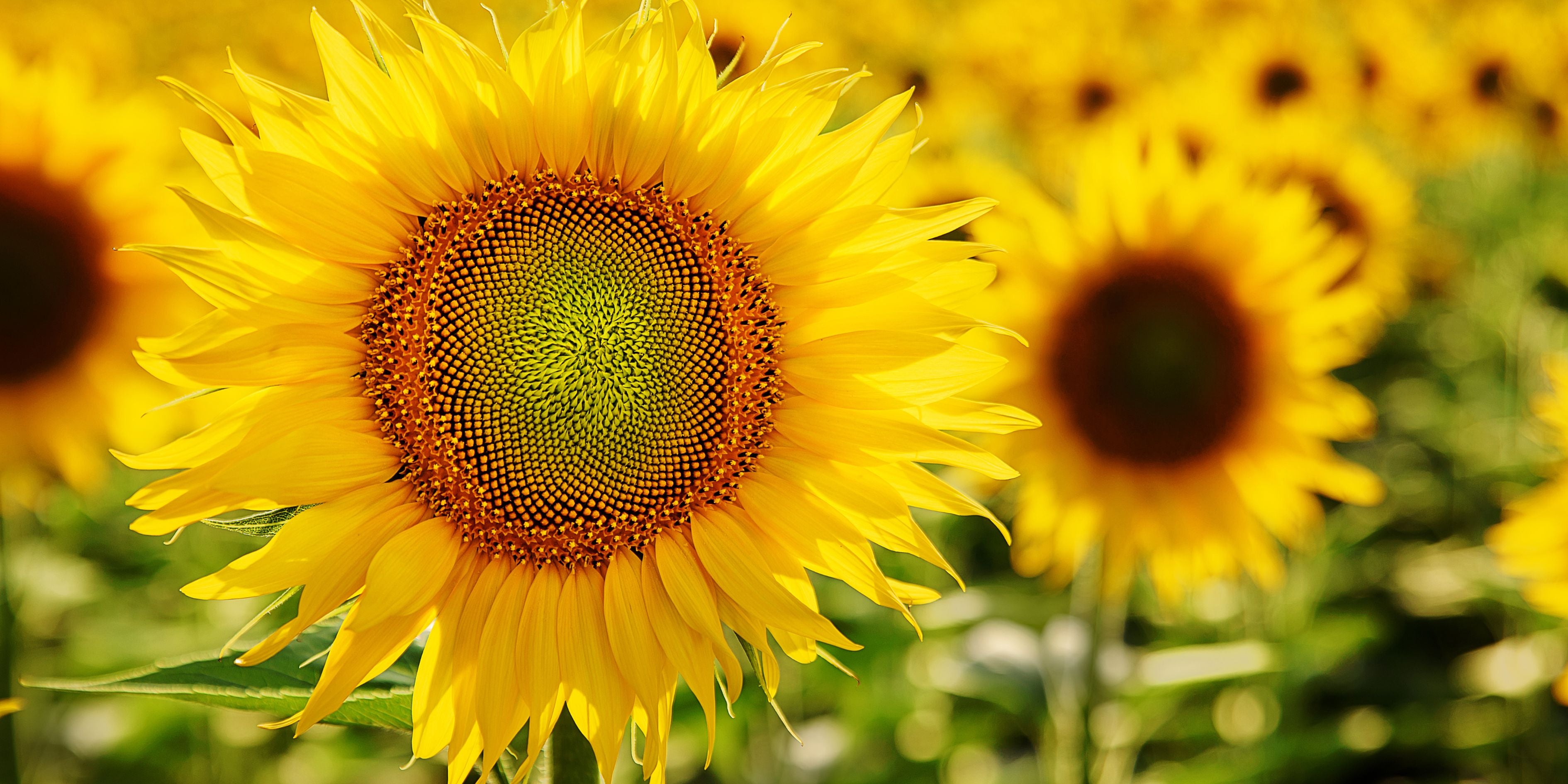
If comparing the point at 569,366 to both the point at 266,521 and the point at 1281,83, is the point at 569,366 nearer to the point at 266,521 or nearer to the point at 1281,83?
the point at 266,521

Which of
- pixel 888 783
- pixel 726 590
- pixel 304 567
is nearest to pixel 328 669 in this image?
pixel 304 567

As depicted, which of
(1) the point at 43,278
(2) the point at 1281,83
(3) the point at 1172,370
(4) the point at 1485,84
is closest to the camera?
(3) the point at 1172,370

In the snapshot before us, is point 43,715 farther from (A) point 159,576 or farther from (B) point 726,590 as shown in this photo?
(B) point 726,590

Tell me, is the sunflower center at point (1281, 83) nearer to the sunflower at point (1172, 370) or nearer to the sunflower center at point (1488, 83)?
the sunflower center at point (1488, 83)

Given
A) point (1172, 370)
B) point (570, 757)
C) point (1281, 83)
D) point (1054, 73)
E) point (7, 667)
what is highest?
point (1281, 83)

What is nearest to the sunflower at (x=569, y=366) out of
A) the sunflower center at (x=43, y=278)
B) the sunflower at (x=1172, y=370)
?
the sunflower at (x=1172, y=370)

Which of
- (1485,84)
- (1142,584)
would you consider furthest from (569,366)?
(1485,84)
